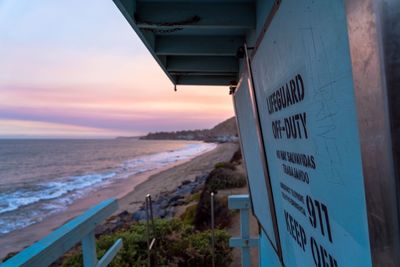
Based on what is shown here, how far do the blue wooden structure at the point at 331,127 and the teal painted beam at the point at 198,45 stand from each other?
1.55 meters

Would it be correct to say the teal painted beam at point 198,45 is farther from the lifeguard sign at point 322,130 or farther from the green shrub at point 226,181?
the green shrub at point 226,181

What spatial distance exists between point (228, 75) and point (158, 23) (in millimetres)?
2098

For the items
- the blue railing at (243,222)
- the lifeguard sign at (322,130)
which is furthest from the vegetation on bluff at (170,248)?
the lifeguard sign at (322,130)

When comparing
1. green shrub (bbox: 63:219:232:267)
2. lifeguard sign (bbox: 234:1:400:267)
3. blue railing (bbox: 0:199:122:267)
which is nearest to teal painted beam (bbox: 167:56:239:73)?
blue railing (bbox: 0:199:122:267)

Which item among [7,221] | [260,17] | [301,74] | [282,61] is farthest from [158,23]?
[7,221]

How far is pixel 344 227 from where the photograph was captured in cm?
90

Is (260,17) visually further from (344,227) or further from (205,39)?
(344,227)

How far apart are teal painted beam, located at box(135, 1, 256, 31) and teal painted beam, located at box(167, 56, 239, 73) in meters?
1.39

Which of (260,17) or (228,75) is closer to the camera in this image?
(260,17)

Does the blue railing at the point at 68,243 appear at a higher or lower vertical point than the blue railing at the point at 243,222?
higher

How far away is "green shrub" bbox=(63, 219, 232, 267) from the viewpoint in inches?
226

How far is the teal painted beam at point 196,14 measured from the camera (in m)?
2.71

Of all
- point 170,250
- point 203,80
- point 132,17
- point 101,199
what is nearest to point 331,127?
point 132,17

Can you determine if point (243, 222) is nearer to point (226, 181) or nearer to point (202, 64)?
point (202, 64)
